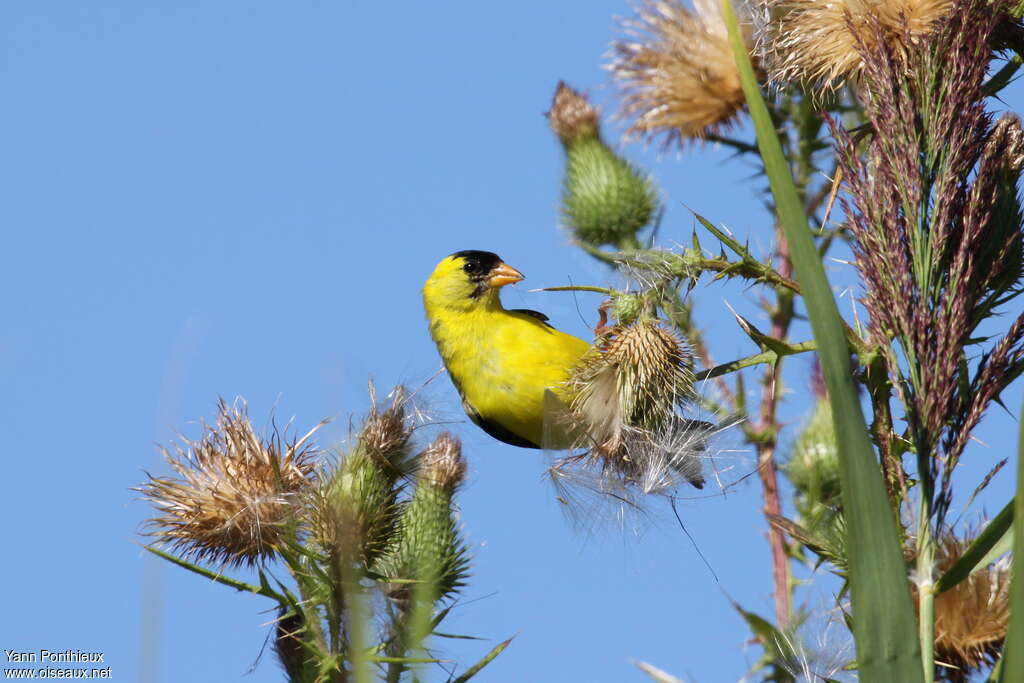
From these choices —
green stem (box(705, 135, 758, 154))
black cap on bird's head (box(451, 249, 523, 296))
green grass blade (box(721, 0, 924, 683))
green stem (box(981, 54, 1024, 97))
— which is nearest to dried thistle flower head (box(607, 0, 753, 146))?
green stem (box(705, 135, 758, 154))

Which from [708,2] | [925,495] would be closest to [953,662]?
[925,495]

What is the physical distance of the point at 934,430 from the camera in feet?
5.54

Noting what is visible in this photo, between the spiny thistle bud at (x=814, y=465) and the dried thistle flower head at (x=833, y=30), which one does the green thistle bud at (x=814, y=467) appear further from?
the dried thistle flower head at (x=833, y=30)

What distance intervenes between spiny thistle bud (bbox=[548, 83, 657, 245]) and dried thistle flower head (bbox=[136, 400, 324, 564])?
2.94 meters

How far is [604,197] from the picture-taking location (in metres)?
5.52

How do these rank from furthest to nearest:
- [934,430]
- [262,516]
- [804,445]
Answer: [804,445], [262,516], [934,430]

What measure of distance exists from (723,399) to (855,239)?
2.17m

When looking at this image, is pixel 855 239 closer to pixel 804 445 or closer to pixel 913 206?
pixel 913 206

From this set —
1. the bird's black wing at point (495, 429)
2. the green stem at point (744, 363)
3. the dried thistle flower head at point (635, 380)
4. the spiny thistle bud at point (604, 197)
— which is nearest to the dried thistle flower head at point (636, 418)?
the dried thistle flower head at point (635, 380)

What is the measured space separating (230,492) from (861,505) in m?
1.75

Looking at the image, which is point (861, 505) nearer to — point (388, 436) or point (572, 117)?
point (388, 436)

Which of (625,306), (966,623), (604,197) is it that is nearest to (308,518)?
(625,306)

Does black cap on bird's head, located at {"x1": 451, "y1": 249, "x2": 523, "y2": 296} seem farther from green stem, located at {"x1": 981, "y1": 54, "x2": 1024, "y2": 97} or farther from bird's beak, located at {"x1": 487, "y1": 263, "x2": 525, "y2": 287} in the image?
green stem, located at {"x1": 981, "y1": 54, "x2": 1024, "y2": 97}

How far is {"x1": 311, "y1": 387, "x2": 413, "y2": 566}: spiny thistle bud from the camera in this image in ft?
7.98
